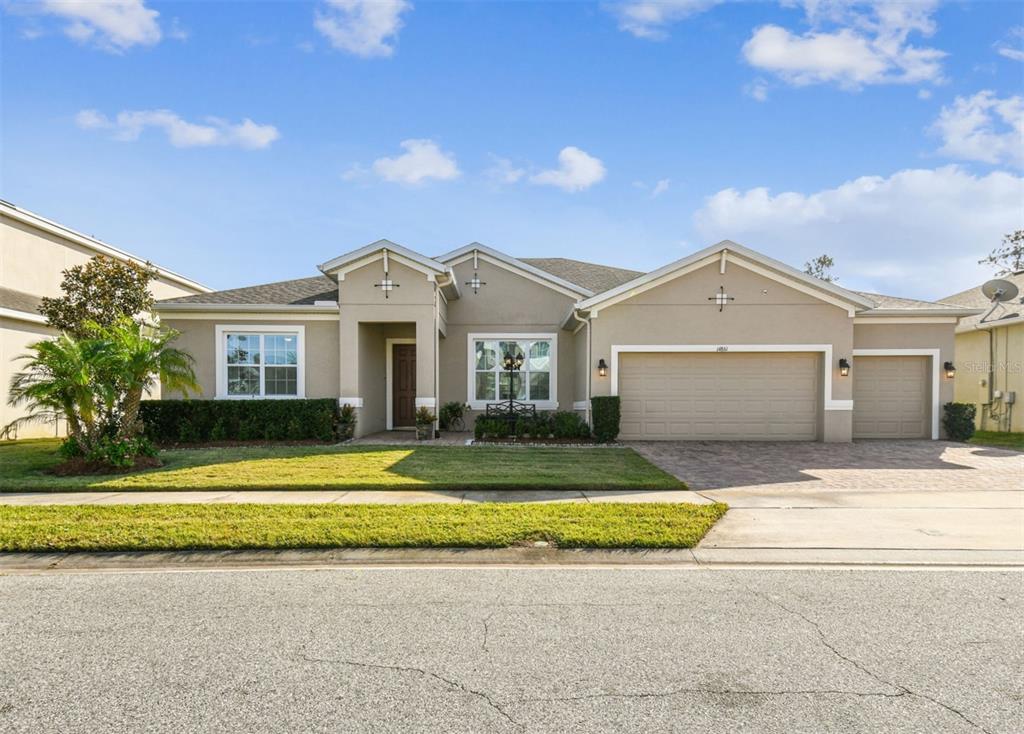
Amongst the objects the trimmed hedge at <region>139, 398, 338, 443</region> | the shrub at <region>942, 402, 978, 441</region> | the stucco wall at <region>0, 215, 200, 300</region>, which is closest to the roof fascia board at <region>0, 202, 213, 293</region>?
the stucco wall at <region>0, 215, 200, 300</region>

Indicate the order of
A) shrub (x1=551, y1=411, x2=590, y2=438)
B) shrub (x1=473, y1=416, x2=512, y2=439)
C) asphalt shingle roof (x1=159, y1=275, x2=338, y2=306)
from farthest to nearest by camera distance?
1. asphalt shingle roof (x1=159, y1=275, x2=338, y2=306)
2. shrub (x1=473, y1=416, x2=512, y2=439)
3. shrub (x1=551, y1=411, x2=590, y2=438)

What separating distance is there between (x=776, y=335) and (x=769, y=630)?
37.6 feet

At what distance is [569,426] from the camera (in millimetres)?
13734

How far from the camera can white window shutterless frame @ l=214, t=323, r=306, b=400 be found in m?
14.6

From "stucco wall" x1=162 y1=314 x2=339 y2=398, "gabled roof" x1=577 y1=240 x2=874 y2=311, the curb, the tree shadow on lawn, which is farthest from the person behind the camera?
"stucco wall" x1=162 y1=314 x2=339 y2=398

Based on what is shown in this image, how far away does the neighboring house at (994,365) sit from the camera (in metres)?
16.6

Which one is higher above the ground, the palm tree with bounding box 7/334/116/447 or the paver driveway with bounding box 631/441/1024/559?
the palm tree with bounding box 7/334/116/447

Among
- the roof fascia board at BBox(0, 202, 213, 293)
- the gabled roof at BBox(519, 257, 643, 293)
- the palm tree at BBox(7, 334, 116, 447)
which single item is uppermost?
the roof fascia board at BBox(0, 202, 213, 293)

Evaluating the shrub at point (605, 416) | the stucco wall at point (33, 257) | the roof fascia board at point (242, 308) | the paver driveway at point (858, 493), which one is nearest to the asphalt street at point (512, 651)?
the paver driveway at point (858, 493)

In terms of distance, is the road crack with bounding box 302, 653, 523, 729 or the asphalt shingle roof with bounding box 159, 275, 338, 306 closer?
the road crack with bounding box 302, 653, 523, 729

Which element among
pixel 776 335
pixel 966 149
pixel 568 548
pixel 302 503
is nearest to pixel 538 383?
pixel 776 335

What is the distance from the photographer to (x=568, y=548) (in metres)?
5.42

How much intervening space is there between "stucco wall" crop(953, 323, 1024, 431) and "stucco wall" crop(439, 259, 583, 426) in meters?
13.5

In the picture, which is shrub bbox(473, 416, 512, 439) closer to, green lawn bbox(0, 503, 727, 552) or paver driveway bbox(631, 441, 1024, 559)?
paver driveway bbox(631, 441, 1024, 559)
